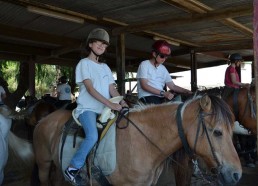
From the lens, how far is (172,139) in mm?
2861

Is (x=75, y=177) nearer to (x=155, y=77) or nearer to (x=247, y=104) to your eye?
(x=155, y=77)

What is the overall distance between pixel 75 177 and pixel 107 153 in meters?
0.44

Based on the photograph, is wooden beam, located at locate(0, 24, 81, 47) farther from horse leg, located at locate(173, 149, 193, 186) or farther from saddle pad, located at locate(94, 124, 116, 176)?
horse leg, located at locate(173, 149, 193, 186)

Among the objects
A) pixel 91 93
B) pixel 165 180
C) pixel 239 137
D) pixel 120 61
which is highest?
pixel 120 61

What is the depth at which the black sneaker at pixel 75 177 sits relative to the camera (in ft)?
10.0

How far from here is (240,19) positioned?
6953 mm

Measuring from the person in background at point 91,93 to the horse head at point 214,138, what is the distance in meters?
0.80

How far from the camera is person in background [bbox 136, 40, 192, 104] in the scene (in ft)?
13.6

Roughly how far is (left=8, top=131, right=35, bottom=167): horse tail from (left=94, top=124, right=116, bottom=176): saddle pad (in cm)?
155

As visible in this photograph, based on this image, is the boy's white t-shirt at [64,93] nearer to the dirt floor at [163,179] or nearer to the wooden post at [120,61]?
the wooden post at [120,61]

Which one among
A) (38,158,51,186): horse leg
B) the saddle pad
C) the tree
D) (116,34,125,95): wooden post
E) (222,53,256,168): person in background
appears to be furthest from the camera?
the tree

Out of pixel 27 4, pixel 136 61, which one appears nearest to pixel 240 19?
pixel 27 4

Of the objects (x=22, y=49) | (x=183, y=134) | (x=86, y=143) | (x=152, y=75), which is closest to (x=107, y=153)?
(x=86, y=143)

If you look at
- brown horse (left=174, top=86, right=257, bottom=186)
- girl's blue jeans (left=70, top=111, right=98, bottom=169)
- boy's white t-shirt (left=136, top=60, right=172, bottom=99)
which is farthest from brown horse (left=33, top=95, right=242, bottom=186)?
brown horse (left=174, top=86, right=257, bottom=186)
